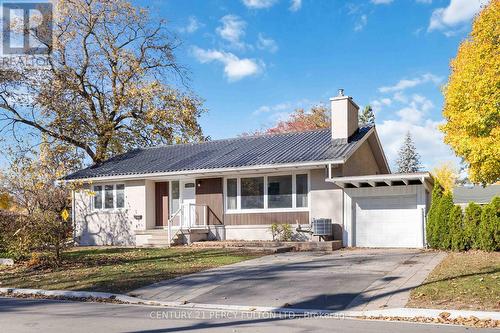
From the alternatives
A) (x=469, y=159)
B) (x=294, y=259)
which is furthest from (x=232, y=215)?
(x=469, y=159)

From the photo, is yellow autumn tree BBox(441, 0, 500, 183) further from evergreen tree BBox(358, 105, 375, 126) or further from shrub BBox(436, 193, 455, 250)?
evergreen tree BBox(358, 105, 375, 126)

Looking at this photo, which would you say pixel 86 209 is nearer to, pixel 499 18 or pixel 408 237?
pixel 408 237

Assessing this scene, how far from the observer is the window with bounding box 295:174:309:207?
20.1m

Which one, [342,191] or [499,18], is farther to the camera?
[499,18]

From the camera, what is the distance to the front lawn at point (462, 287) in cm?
888

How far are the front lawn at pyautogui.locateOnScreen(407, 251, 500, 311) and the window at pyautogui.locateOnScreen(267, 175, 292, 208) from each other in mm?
7833

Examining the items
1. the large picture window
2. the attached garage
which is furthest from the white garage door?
the large picture window

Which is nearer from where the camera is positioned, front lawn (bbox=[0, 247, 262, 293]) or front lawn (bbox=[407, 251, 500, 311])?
front lawn (bbox=[407, 251, 500, 311])

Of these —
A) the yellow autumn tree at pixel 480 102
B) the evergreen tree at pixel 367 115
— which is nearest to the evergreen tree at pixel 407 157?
the evergreen tree at pixel 367 115

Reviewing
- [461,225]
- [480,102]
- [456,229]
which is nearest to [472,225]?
[461,225]

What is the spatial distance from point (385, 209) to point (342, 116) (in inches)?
169

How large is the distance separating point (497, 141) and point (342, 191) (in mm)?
8742

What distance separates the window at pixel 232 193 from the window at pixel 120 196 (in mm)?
5636

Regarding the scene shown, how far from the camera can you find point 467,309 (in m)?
8.48
